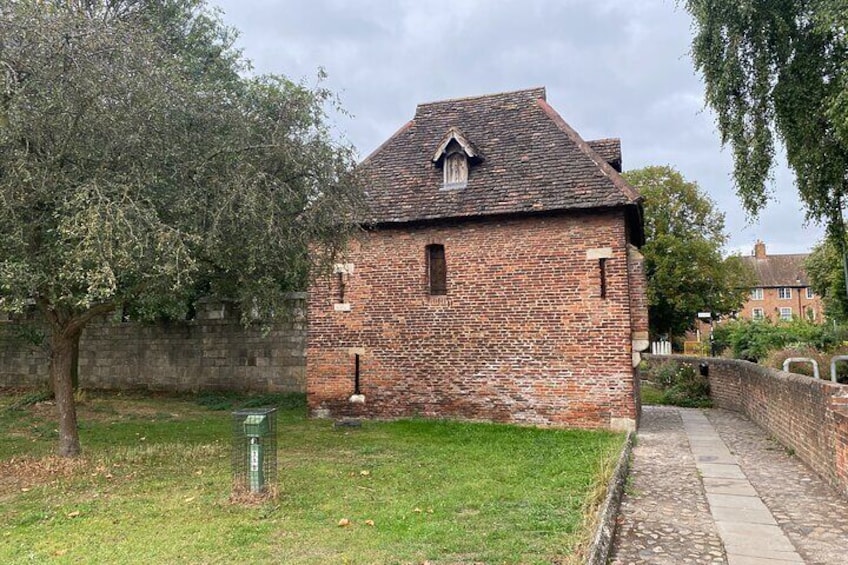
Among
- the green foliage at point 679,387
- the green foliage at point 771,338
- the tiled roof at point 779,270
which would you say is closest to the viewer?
the green foliage at point 771,338

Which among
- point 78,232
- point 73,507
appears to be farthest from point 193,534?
point 78,232

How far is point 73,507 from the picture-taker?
666 cm

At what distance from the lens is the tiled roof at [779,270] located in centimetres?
6519

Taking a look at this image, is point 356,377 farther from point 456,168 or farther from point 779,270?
point 779,270

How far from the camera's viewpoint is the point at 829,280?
36531mm

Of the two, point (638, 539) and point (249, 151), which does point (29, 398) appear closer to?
point (249, 151)

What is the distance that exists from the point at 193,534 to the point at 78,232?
3591 millimetres

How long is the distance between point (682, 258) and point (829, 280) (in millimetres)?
8805

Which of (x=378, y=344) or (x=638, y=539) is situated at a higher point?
(x=378, y=344)

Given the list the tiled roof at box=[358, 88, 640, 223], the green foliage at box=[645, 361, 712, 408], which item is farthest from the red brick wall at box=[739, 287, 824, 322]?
the tiled roof at box=[358, 88, 640, 223]

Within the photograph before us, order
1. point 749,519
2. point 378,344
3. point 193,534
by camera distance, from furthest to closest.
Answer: point 378,344
point 749,519
point 193,534

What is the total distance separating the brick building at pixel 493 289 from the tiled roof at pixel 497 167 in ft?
0.13

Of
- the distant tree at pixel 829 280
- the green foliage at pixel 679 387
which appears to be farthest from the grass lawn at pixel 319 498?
the distant tree at pixel 829 280

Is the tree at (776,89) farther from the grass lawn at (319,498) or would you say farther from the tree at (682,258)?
the tree at (682,258)
